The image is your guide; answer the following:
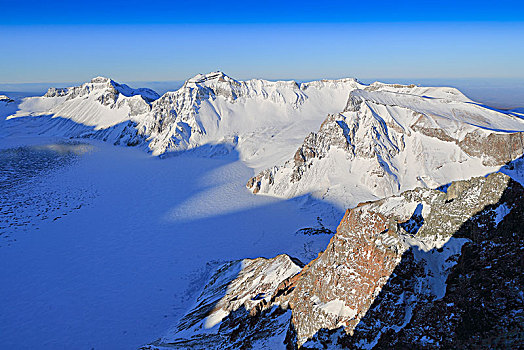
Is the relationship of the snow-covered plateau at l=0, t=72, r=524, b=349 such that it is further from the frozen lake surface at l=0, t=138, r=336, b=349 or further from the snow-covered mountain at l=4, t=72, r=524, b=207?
the snow-covered mountain at l=4, t=72, r=524, b=207

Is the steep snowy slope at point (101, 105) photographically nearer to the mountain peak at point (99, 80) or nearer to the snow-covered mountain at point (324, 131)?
the mountain peak at point (99, 80)

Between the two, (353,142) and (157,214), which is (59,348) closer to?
(157,214)

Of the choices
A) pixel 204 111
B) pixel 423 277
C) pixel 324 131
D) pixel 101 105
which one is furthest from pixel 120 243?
pixel 101 105

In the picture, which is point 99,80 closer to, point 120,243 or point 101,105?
point 101,105

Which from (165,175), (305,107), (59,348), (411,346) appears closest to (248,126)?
(305,107)

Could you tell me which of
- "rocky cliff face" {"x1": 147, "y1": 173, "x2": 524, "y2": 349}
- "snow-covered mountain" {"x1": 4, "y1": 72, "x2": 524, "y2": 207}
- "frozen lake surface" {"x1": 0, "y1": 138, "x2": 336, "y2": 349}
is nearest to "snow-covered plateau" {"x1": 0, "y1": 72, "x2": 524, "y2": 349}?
"rocky cliff face" {"x1": 147, "y1": 173, "x2": 524, "y2": 349}

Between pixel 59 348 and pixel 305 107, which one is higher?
pixel 305 107
